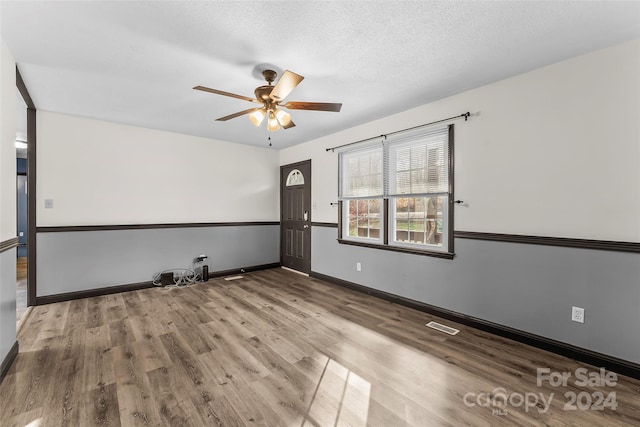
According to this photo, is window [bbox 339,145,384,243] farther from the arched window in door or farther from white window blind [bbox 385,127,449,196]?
the arched window in door

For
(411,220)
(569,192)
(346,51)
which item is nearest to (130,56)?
(346,51)

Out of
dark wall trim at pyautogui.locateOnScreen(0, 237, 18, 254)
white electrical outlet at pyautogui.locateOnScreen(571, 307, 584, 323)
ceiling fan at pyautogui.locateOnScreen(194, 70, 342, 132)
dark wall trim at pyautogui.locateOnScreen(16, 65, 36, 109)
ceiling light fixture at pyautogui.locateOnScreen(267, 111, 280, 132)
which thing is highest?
dark wall trim at pyautogui.locateOnScreen(16, 65, 36, 109)

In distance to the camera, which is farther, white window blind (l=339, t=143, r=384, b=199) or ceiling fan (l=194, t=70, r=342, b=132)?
white window blind (l=339, t=143, r=384, b=199)

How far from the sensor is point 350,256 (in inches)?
171

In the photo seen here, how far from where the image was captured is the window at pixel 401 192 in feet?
10.6

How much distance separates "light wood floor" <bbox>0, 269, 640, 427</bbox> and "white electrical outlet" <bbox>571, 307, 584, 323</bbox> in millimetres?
354

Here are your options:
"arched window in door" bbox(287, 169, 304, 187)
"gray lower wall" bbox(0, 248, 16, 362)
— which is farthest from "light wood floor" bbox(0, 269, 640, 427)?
"arched window in door" bbox(287, 169, 304, 187)

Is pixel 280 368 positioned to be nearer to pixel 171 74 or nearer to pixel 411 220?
pixel 411 220

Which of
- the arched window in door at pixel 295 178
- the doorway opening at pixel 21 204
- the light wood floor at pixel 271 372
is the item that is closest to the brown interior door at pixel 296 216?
the arched window in door at pixel 295 178

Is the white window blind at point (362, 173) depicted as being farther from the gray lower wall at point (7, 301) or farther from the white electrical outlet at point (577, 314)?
the gray lower wall at point (7, 301)

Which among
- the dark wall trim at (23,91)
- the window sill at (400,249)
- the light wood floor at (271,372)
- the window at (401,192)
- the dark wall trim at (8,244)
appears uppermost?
the dark wall trim at (23,91)

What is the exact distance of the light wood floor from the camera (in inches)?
66.1

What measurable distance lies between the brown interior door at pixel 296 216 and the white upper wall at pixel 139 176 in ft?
1.34

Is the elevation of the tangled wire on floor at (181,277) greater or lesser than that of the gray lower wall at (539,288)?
lesser
